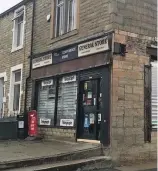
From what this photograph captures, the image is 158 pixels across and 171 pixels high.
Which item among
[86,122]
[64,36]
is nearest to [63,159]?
[86,122]

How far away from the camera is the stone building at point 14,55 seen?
47.5 feet

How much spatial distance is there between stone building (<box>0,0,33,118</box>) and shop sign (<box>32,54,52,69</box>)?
62 cm

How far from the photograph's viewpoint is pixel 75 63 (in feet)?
36.9

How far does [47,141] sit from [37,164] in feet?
10.7

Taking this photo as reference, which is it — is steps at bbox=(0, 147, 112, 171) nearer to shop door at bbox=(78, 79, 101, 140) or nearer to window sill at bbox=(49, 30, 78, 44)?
shop door at bbox=(78, 79, 101, 140)

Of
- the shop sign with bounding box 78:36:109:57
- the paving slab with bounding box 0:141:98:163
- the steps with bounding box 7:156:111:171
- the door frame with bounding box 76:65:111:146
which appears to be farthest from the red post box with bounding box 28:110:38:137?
the steps with bounding box 7:156:111:171

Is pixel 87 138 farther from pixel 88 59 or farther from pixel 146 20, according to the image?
pixel 146 20

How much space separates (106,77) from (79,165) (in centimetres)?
264

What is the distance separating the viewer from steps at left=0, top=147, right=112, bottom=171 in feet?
27.2

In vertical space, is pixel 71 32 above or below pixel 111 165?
above

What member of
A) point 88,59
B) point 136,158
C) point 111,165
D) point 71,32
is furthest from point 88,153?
point 71,32

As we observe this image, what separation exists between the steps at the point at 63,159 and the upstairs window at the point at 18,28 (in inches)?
299

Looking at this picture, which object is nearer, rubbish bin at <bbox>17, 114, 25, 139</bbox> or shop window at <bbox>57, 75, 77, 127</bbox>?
shop window at <bbox>57, 75, 77, 127</bbox>

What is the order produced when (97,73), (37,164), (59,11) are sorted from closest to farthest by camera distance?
(37,164), (97,73), (59,11)
